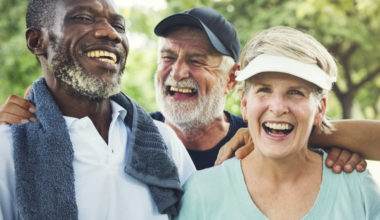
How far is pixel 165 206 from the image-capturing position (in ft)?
7.29

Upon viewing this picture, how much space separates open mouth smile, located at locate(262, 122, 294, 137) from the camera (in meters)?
2.25

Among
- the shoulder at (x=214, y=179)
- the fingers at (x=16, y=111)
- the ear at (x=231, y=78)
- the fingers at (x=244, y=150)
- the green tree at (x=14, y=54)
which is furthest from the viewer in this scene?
the green tree at (x=14, y=54)

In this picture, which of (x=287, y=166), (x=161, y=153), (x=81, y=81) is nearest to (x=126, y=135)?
(x=161, y=153)

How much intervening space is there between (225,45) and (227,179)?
1.34 metres

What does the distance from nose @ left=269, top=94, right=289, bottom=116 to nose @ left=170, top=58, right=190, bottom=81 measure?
115 cm

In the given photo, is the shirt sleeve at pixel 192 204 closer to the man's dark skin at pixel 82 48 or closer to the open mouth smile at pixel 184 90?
the man's dark skin at pixel 82 48

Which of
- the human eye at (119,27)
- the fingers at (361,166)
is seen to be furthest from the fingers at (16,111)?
the fingers at (361,166)

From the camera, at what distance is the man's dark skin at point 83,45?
2232 millimetres

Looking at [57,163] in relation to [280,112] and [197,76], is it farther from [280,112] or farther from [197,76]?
[197,76]

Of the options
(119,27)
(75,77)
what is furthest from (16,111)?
(119,27)

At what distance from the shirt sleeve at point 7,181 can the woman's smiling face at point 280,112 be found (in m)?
1.09

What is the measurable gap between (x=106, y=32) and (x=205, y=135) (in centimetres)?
141

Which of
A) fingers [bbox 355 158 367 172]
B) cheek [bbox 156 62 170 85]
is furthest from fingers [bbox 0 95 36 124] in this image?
fingers [bbox 355 158 367 172]

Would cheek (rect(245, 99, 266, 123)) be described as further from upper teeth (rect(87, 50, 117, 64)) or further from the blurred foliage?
the blurred foliage
